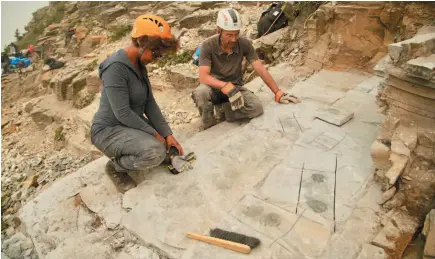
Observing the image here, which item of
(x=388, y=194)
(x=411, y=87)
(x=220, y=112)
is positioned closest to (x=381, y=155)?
(x=388, y=194)

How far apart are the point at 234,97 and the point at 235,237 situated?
6.50 feet

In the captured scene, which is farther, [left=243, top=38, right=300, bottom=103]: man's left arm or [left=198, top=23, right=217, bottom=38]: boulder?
[left=198, top=23, right=217, bottom=38]: boulder

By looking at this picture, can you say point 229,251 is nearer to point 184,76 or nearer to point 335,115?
point 335,115

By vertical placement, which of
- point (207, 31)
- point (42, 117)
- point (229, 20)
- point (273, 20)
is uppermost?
point (229, 20)

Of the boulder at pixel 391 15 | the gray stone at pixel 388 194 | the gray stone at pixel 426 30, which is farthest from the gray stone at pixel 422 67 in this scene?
→ the boulder at pixel 391 15

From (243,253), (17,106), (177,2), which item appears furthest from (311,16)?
(17,106)

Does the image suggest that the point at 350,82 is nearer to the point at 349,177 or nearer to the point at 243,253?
the point at 349,177

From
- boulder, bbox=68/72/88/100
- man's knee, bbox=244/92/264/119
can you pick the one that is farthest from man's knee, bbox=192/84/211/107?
boulder, bbox=68/72/88/100

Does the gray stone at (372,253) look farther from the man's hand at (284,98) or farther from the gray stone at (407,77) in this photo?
the man's hand at (284,98)

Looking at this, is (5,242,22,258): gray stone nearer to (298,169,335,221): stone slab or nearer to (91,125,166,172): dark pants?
(91,125,166,172): dark pants

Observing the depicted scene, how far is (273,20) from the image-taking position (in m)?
7.43

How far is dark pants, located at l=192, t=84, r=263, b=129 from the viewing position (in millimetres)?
4066

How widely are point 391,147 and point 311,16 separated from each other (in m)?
3.92

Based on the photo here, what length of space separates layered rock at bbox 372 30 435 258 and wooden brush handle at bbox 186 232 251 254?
890 millimetres
